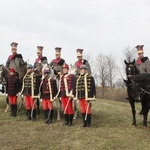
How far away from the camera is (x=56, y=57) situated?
12.8 metres

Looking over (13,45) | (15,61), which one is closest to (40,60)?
(15,61)

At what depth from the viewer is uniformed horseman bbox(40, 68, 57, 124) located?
11539 millimetres

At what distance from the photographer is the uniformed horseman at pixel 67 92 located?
36.3ft

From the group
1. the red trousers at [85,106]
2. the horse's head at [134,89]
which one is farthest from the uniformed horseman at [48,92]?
the horse's head at [134,89]

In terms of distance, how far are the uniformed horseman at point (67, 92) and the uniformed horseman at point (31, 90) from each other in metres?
1.15

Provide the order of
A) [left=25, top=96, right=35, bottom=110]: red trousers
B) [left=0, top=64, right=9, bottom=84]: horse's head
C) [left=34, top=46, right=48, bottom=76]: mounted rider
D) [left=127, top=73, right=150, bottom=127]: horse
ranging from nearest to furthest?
[left=127, top=73, right=150, bottom=127]: horse
[left=25, top=96, right=35, bottom=110]: red trousers
[left=34, top=46, right=48, bottom=76]: mounted rider
[left=0, top=64, right=9, bottom=84]: horse's head

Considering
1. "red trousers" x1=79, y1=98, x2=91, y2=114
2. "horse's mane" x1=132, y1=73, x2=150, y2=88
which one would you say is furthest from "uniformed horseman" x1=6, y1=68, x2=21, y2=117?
"horse's mane" x1=132, y1=73, x2=150, y2=88

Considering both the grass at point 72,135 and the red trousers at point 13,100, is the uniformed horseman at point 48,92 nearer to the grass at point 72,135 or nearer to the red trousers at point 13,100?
the grass at point 72,135

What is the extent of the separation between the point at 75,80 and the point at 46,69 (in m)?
1.29

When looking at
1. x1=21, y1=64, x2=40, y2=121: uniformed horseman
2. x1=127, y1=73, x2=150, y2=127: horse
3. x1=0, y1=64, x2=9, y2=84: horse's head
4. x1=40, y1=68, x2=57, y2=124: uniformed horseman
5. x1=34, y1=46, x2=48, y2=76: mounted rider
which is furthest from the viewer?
x1=0, y1=64, x2=9, y2=84: horse's head

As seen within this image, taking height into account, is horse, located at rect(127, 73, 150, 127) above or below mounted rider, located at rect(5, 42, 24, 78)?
below

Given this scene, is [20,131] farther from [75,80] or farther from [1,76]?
[1,76]

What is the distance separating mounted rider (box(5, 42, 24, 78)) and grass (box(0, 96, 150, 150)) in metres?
2.19

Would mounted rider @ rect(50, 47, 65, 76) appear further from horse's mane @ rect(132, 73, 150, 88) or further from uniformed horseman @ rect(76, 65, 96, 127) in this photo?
horse's mane @ rect(132, 73, 150, 88)
